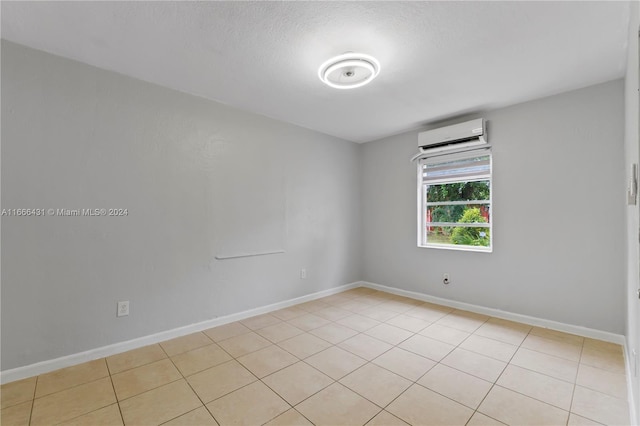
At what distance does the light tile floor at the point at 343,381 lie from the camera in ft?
5.39

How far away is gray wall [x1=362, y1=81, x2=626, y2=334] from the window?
18 centimetres

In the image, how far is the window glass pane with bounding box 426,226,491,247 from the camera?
3504mm

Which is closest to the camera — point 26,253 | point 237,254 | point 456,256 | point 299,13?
point 299,13

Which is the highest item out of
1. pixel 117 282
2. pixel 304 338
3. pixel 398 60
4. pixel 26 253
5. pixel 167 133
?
pixel 398 60

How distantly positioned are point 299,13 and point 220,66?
37.4 inches

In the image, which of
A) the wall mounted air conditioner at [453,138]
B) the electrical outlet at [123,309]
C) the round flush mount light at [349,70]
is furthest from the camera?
the wall mounted air conditioner at [453,138]

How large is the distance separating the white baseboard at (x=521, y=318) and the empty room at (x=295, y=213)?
2 centimetres

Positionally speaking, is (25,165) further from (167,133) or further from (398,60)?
(398,60)

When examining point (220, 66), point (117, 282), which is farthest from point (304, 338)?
point (220, 66)

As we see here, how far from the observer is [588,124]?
2.67 m

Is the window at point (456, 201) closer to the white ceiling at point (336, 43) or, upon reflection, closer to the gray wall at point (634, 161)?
the white ceiling at point (336, 43)

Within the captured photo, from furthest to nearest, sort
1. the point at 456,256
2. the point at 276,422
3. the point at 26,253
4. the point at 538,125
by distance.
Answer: the point at 456,256 < the point at 538,125 < the point at 26,253 < the point at 276,422

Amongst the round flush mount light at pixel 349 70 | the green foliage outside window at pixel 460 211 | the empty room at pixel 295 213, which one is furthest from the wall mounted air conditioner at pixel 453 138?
the round flush mount light at pixel 349 70

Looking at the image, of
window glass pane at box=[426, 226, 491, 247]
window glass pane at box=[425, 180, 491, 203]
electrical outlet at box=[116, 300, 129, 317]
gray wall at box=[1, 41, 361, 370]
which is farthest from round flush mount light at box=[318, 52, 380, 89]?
electrical outlet at box=[116, 300, 129, 317]
